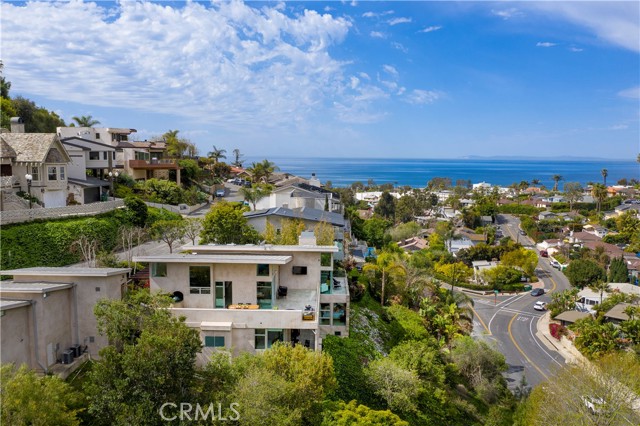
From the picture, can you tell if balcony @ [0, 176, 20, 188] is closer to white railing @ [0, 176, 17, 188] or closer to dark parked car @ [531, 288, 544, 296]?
white railing @ [0, 176, 17, 188]

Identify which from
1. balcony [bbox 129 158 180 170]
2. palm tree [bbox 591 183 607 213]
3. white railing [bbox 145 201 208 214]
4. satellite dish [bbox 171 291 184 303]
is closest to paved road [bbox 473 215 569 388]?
satellite dish [bbox 171 291 184 303]

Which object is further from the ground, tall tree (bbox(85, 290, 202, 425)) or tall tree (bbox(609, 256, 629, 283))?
tall tree (bbox(85, 290, 202, 425))

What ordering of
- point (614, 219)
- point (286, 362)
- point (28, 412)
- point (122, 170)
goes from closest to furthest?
point (28, 412), point (286, 362), point (122, 170), point (614, 219)

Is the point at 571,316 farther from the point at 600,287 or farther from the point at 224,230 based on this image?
the point at 224,230

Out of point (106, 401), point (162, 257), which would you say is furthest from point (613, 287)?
point (106, 401)

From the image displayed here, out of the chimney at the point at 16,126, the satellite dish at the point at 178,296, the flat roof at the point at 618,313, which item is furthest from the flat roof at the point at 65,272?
the flat roof at the point at 618,313

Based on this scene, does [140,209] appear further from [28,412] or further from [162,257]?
[28,412]

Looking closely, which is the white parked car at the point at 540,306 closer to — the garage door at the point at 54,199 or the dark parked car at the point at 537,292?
the dark parked car at the point at 537,292
